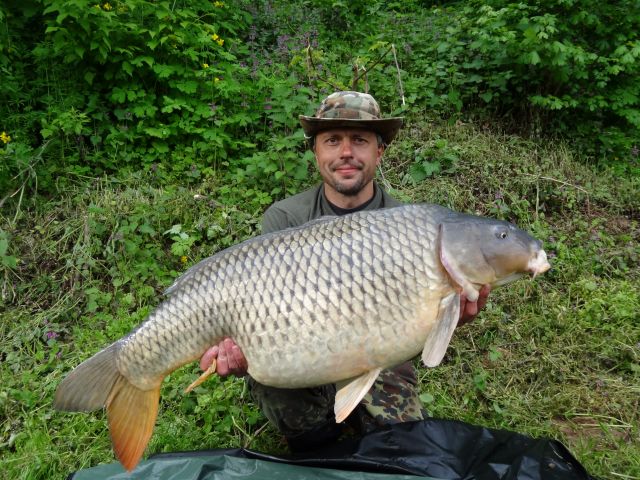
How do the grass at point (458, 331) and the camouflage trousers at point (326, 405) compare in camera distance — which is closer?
the camouflage trousers at point (326, 405)

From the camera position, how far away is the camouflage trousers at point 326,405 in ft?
5.43

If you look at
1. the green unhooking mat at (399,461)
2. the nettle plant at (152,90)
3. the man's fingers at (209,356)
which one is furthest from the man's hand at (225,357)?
the nettle plant at (152,90)

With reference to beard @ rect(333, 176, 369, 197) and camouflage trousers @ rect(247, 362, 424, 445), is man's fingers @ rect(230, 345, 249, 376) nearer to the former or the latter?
camouflage trousers @ rect(247, 362, 424, 445)

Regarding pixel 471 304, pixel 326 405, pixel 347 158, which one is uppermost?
pixel 347 158

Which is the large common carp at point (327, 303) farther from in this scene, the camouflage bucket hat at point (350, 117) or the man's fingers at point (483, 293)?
the camouflage bucket hat at point (350, 117)

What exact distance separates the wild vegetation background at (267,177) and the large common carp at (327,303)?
1.96ft

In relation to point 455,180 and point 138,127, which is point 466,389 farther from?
point 138,127

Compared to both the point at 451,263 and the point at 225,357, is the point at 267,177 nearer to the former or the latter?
the point at 225,357

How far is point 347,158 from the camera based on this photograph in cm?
181

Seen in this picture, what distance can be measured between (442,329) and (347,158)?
2.54 feet

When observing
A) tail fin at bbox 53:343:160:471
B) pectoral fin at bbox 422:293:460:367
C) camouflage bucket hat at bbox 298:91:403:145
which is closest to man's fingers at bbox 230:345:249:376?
tail fin at bbox 53:343:160:471

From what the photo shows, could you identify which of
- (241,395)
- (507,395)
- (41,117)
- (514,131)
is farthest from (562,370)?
(41,117)

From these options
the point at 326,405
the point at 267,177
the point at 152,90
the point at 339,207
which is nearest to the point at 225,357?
the point at 326,405

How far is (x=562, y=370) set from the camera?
222 centimetres
